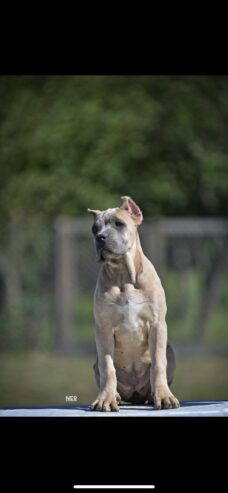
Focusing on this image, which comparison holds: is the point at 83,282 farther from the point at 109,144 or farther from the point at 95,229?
the point at 95,229

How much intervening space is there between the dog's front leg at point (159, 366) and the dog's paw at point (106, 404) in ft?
0.60

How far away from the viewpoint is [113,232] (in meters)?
4.41

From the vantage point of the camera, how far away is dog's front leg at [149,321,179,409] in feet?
14.8

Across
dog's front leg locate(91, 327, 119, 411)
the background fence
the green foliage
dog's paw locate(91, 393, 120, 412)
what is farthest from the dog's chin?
the green foliage

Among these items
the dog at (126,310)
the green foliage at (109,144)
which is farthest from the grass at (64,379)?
the dog at (126,310)

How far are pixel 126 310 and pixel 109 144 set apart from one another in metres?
9.61

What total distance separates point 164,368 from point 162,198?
945 cm

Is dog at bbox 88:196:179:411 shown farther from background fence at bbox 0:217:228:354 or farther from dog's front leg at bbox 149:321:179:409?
background fence at bbox 0:217:228:354

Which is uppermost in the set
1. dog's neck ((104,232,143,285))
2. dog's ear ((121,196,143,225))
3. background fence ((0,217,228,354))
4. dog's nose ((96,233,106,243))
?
background fence ((0,217,228,354))

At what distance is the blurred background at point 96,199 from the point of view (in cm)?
1275

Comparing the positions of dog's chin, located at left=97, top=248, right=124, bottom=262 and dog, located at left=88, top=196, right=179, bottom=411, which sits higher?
dog's chin, located at left=97, top=248, right=124, bottom=262

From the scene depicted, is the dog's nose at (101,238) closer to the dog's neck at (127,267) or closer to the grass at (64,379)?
the dog's neck at (127,267)

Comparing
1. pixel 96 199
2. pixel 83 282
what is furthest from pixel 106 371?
pixel 96 199

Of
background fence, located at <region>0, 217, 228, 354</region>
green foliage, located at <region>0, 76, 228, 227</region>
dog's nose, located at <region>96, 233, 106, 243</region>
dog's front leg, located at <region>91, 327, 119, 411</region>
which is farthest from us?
green foliage, located at <region>0, 76, 228, 227</region>
